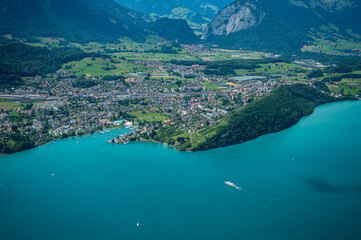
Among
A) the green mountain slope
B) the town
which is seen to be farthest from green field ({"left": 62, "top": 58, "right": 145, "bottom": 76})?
the green mountain slope

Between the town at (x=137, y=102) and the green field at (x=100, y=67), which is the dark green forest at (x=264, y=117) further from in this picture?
the green field at (x=100, y=67)

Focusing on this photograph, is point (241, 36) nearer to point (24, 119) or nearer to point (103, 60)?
point (103, 60)

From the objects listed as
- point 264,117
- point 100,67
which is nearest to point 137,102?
point 264,117

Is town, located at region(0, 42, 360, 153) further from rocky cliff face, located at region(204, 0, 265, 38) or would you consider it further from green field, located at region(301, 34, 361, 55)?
rocky cliff face, located at region(204, 0, 265, 38)

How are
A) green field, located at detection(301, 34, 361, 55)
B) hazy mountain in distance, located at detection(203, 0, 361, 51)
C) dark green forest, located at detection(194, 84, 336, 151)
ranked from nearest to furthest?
dark green forest, located at detection(194, 84, 336, 151) < green field, located at detection(301, 34, 361, 55) < hazy mountain in distance, located at detection(203, 0, 361, 51)

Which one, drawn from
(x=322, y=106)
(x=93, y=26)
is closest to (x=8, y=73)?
(x=322, y=106)

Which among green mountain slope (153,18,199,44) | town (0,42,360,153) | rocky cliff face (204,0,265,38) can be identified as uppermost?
rocky cliff face (204,0,265,38)

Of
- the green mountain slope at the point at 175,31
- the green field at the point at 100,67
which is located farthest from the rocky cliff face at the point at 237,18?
the green field at the point at 100,67
